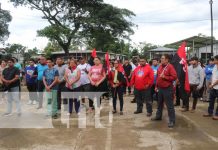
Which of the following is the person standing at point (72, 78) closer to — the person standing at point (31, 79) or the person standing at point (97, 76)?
the person standing at point (97, 76)

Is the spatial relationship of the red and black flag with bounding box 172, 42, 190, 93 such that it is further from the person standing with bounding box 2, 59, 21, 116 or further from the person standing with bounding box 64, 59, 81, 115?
the person standing with bounding box 2, 59, 21, 116

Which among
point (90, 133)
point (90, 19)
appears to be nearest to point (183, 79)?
point (90, 133)

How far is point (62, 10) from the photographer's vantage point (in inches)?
1371

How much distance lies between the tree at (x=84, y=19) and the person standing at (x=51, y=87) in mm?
23092

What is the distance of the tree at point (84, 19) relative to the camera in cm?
3306

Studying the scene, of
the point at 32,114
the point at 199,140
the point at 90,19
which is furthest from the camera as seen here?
the point at 90,19

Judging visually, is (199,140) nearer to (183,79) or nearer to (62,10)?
(183,79)

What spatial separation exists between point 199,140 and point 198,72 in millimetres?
3470

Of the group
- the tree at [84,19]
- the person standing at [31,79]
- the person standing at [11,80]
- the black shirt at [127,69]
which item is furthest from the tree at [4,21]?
the person standing at [11,80]

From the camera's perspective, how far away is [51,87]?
9.12m

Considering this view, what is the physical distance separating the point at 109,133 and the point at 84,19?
26728 millimetres

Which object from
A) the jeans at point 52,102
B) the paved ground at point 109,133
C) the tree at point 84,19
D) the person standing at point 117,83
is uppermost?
the tree at point 84,19

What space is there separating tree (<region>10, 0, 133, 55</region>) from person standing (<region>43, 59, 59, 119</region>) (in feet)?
75.8

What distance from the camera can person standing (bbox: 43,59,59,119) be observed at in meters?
9.13
